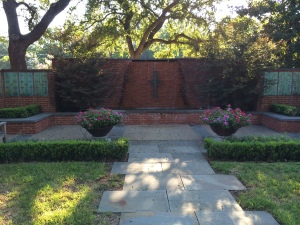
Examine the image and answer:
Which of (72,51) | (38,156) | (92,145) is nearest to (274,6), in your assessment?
(72,51)

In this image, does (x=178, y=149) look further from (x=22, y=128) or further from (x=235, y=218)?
(x=22, y=128)

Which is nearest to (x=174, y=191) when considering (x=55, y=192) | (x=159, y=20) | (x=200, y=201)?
(x=200, y=201)

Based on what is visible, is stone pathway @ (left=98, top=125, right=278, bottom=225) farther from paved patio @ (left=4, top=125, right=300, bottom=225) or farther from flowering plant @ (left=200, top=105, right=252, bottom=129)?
flowering plant @ (left=200, top=105, right=252, bottom=129)

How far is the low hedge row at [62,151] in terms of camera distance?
4961mm

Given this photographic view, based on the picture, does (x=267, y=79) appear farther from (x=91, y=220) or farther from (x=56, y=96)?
(x=91, y=220)

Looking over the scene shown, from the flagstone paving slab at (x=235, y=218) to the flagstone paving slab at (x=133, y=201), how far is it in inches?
18.3

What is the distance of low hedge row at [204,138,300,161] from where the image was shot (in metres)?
5.05

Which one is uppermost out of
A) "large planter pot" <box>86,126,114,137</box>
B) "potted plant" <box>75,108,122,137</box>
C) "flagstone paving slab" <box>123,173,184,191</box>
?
"potted plant" <box>75,108,122,137</box>

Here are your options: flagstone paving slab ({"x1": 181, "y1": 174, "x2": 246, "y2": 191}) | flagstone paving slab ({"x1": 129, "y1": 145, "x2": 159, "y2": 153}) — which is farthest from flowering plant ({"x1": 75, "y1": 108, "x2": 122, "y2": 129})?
flagstone paving slab ({"x1": 181, "y1": 174, "x2": 246, "y2": 191})

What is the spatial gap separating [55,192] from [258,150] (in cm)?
376

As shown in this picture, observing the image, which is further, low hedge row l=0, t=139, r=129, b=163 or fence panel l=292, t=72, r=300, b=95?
fence panel l=292, t=72, r=300, b=95

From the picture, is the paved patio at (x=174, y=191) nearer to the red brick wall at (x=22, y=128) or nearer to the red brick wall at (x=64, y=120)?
the red brick wall at (x=22, y=128)

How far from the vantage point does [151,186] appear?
3.79 m

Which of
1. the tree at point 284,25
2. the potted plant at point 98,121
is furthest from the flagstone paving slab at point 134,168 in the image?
the tree at point 284,25
